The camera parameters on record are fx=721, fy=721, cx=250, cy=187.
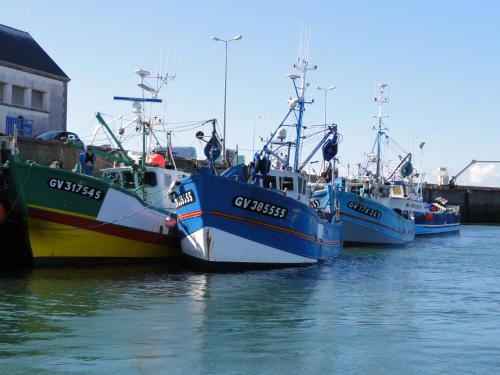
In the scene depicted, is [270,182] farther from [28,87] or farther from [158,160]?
[28,87]

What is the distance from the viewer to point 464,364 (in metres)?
8.77

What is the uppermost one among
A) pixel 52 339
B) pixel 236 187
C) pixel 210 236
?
pixel 236 187

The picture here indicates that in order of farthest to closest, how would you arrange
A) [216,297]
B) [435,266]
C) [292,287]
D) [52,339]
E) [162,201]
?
1. [435,266]
2. [162,201]
3. [292,287]
4. [216,297]
5. [52,339]

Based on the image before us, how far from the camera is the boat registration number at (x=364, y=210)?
2845cm

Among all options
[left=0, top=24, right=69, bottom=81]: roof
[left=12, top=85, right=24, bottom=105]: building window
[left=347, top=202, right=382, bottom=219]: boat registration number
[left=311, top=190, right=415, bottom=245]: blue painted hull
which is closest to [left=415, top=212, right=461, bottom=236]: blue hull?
[left=311, top=190, right=415, bottom=245]: blue painted hull

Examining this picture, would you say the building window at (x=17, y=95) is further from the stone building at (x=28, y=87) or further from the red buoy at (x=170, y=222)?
the red buoy at (x=170, y=222)

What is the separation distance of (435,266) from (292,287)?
27.5 ft

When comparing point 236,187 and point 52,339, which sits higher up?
point 236,187

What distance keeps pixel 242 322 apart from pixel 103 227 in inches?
291

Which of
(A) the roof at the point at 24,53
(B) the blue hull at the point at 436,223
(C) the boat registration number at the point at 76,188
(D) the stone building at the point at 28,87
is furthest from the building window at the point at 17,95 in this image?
(C) the boat registration number at the point at 76,188

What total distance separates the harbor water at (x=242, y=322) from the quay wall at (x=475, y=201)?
50615 mm

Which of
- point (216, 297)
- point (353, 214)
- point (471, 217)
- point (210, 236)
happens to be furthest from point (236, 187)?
point (471, 217)

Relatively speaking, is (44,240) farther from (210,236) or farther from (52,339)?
(52,339)

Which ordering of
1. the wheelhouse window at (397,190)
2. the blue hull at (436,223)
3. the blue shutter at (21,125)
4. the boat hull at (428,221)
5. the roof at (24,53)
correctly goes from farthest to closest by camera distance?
the blue hull at (436,223) < the boat hull at (428,221) < the roof at (24,53) < the wheelhouse window at (397,190) < the blue shutter at (21,125)
